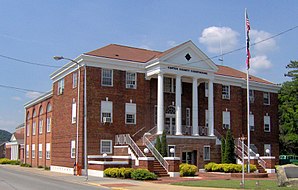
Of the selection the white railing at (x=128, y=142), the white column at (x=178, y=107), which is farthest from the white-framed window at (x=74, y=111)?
the white column at (x=178, y=107)

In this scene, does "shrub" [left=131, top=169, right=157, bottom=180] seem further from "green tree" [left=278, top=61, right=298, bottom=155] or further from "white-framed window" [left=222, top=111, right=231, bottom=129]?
"green tree" [left=278, top=61, right=298, bottom=155]

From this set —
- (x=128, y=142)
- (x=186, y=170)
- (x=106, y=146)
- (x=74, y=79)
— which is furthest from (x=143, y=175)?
(x=74, y=79)

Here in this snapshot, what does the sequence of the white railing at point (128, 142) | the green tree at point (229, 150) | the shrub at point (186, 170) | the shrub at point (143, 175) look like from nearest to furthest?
the shrub at point (143, 175)
the shrub at point (186, 170)
the white railing at point (128, 142)
the green tree at point (229, 150)

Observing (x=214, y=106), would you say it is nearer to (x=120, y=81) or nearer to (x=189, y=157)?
(x=189, y=157)

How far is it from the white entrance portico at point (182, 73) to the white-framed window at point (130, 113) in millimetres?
2586

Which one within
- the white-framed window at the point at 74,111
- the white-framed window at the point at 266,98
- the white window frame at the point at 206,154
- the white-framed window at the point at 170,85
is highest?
the white-framed window at the point at 170,85

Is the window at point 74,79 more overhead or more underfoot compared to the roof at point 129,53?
more underfoot

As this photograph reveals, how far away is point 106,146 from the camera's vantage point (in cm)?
3791

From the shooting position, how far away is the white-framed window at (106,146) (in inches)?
1481

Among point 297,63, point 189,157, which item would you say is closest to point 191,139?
point 189,157

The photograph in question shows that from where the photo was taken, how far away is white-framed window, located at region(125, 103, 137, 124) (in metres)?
39.6

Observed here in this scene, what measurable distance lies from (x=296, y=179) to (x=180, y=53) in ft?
66.8

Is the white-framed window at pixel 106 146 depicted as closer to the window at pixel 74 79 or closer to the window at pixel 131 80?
the window at pixel 131 80

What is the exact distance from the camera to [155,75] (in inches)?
1591
